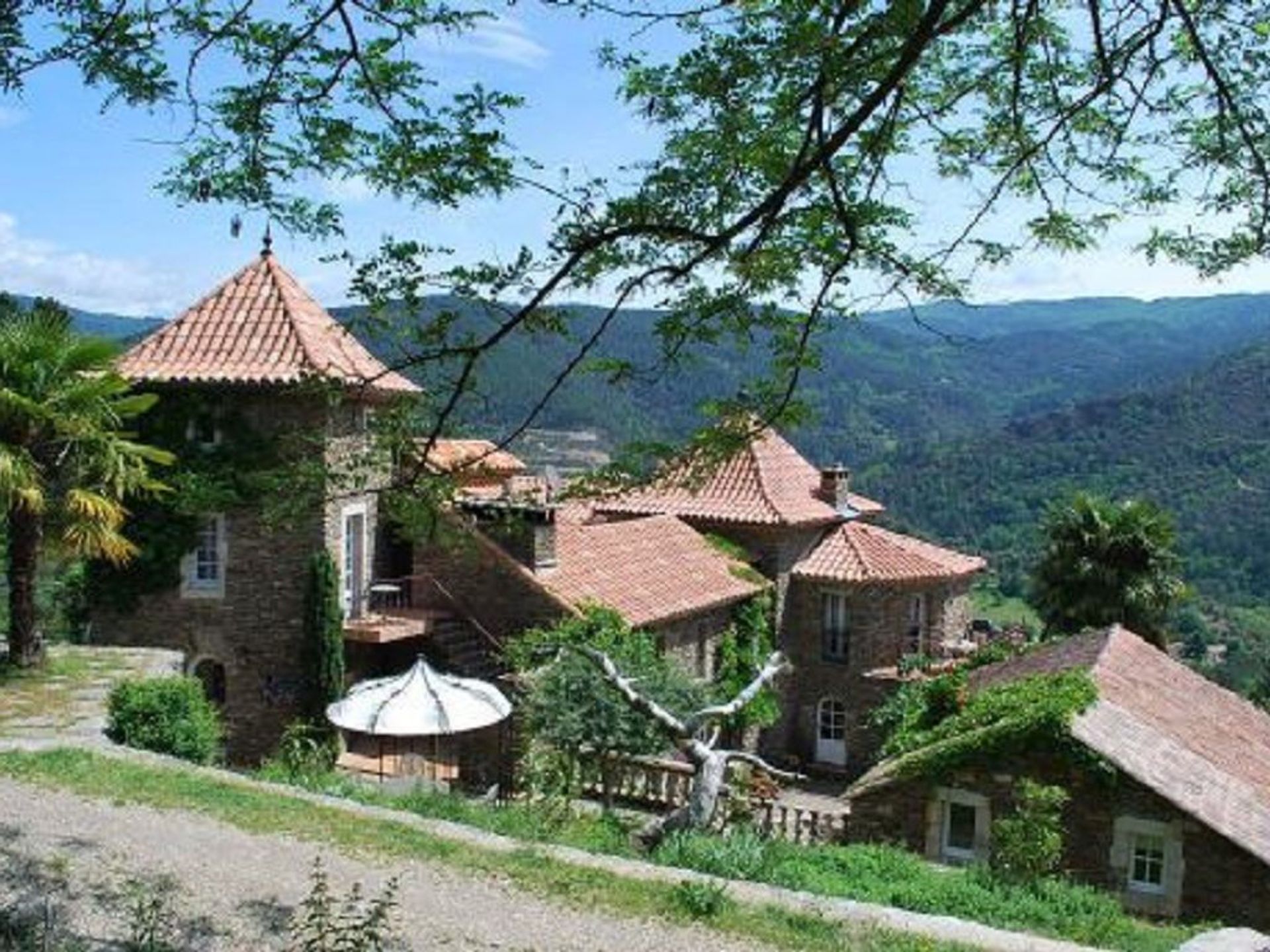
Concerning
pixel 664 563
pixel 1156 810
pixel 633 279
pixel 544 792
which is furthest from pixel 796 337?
pixel 664 563

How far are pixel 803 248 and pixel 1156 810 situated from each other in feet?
40.3

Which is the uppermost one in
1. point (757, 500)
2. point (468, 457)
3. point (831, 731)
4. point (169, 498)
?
point (468, 457)

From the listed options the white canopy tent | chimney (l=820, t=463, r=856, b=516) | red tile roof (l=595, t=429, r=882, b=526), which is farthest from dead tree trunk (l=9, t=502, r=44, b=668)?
chimney (l=820, t=463, r=856, b=516)

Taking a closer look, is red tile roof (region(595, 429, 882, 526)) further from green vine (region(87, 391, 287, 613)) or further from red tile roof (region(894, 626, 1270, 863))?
green vine (region(87, 391, 287, 613))

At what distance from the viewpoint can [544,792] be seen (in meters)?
16.4

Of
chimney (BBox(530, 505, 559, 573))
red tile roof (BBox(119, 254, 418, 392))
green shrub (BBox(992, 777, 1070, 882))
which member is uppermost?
red tile roof (BBox(119, 254, 418, 392))

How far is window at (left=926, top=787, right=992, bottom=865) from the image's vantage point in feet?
57.8

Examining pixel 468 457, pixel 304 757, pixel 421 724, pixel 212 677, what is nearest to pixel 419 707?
pixel 421 724

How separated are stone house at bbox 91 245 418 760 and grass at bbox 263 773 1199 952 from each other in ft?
24.4

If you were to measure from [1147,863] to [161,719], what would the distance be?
39.2ft

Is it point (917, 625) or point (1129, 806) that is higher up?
point (917, 625)

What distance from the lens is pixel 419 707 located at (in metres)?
17.8

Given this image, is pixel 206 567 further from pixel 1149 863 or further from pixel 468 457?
pixel 468 457

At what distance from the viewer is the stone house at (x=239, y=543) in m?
20.2
